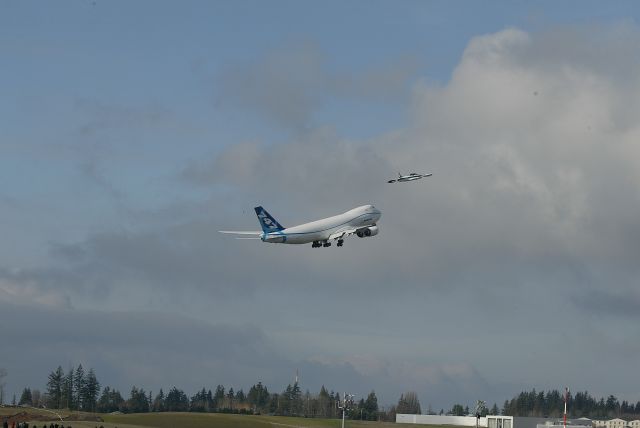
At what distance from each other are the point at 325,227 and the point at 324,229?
1.28 ft

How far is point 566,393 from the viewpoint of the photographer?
175625mm

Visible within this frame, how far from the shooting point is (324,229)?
176 metres

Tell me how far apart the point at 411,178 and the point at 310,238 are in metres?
20.7

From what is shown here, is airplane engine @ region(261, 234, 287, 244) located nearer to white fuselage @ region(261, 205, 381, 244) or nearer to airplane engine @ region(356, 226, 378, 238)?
white fuselage @ region(261, 205, 381, 244)

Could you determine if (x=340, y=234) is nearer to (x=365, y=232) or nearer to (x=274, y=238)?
(x=365, y=232)

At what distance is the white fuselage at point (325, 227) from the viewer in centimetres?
17175

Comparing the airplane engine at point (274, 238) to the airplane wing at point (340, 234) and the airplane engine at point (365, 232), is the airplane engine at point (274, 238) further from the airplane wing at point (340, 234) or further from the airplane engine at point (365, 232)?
the airplane engine at point (365, 232)

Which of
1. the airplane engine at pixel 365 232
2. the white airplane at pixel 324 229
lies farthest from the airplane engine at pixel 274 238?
the airplane engine at pixel 365 232

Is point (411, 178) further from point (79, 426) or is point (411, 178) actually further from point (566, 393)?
point (79, 426)

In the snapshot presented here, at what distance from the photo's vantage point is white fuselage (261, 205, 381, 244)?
563 feet

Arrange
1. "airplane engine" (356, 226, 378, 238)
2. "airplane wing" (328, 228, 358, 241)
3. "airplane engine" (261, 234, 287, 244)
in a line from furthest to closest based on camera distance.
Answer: "airplane engine" (356, 226, 378, 238) < "airplane wing" (328, 228, 358, 241) < "airplane engine" (261, 234, 287, 244)

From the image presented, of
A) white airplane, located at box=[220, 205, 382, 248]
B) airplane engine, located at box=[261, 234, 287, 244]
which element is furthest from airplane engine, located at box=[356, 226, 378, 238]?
airplane engine, located at box=[261, 234, 287, 244]

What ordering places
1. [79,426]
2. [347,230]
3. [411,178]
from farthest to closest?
1. [79,426]
2. [347,230]
3. [411,178]

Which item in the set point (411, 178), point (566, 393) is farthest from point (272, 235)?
point (566, 393)
